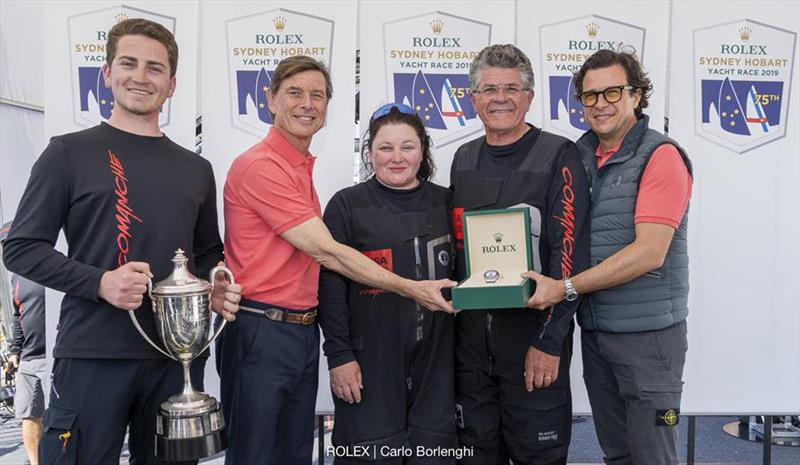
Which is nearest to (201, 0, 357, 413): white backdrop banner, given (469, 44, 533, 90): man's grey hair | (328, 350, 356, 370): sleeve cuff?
(469, 44, 533, 90): man's grey hair

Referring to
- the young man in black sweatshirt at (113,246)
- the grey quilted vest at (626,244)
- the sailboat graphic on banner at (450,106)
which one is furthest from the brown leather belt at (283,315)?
the sailboat graphic on banner at (450,106)

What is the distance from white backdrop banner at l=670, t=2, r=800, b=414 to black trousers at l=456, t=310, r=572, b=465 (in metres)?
1.41

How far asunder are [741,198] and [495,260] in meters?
1.83

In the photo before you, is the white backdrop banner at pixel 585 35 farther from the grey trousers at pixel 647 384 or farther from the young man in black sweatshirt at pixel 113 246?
the young man in black sweatshirt at pixel 113 246

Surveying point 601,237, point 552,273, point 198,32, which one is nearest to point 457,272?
point 552,273

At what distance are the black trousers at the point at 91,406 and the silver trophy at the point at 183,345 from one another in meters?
0.11

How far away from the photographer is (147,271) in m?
1.73

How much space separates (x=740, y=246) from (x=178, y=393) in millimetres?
2800

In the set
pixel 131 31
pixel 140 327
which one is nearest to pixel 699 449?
pixel 140 327

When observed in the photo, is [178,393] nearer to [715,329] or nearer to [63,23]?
[63,23]

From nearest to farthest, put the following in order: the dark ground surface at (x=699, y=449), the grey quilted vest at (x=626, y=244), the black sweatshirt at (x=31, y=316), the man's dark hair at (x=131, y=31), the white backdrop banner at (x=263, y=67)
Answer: the man's dark hair at (x=131, y=31) → the grey quilted vest at (x=626, y=244) → the white backdrop banner at (x=263, y=67) → the black sweatshirt at (x=31, y=316) → the dark ground surface at (x=699, y=449)

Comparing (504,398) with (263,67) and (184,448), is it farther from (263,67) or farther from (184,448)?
(263,67)

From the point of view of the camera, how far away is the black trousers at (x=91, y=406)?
1771 mm

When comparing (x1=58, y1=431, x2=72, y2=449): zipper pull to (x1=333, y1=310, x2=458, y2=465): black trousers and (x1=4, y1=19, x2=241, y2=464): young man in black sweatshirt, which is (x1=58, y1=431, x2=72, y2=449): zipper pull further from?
(x1=333, y1=310, x2=458, y2=465): black trousers
